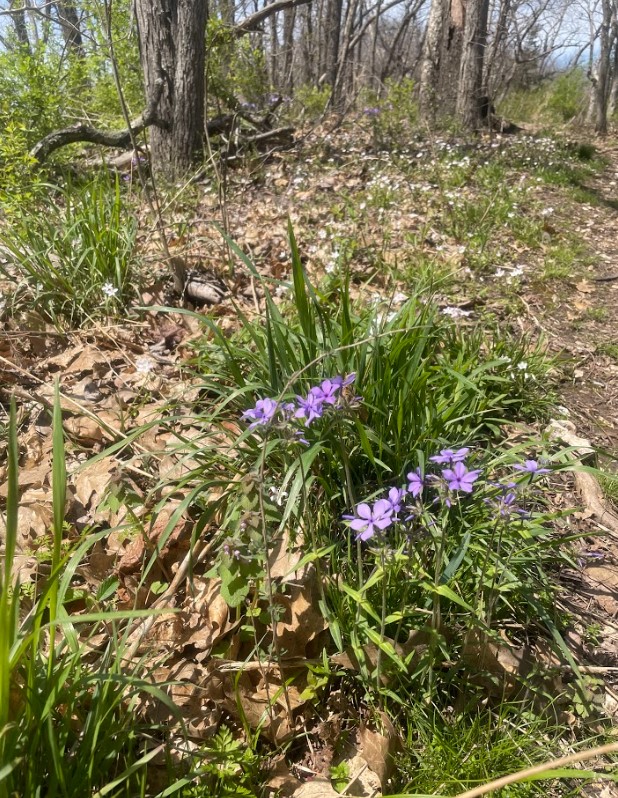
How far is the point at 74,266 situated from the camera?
3078 mm

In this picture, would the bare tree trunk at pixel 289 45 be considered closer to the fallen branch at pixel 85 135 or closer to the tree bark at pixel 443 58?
the tree bark at pixel 443 58

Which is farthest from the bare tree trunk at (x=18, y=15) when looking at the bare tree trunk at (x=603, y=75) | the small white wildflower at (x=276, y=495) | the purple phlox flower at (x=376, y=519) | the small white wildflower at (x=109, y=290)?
the bare tree trunk at (x=603, y=75)

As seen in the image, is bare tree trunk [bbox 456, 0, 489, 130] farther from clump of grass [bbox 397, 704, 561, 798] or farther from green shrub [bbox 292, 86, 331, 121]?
clump of grass [bbox 397, 704, 561, 798]

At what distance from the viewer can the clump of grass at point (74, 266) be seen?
298cm

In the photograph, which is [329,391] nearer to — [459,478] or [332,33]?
[459,478]

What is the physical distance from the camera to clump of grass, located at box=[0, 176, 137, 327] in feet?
9.79

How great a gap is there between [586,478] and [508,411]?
1.50 feet

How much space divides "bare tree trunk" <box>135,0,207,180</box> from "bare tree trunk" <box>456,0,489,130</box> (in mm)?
4165

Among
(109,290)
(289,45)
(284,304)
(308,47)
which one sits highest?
(308,47)

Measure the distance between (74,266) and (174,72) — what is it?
3082mm

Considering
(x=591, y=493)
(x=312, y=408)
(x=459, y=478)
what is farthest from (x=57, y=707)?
(x=591, y=493)

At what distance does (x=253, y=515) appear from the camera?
134 cm

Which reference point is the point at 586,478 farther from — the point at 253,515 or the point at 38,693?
the point at 38,693

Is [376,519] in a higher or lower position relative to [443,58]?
lower
